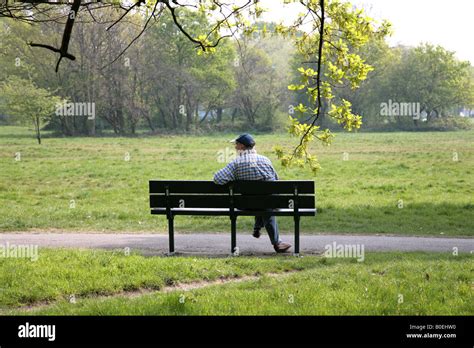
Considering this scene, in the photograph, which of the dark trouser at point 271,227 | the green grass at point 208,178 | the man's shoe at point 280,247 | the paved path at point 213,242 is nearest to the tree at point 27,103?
the green grass at point 208,178

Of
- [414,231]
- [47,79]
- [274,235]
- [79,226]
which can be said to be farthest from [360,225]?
[47,79]

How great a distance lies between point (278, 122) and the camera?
66.6 m

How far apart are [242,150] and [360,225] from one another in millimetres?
4158

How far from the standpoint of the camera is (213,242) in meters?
10.8

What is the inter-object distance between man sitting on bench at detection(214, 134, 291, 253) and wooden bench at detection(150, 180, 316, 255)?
17 cm

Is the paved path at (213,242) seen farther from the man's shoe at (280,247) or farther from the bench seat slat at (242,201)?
the bench seat slat at (242,201)

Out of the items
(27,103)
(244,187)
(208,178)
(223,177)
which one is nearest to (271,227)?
(244,187)

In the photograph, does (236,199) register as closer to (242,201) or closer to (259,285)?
(242,201)

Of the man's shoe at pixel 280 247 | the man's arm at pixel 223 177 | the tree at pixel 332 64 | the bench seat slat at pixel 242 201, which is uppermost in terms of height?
the tree at pixel 332 64

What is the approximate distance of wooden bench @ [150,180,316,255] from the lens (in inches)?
376

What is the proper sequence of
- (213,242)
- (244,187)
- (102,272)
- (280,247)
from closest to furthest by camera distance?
(102,272) → (244,187) → (280,247) → (213,242)

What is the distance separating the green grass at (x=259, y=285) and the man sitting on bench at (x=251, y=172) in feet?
2.62

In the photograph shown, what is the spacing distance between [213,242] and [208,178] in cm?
1185

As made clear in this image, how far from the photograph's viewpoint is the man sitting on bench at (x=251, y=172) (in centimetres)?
974
